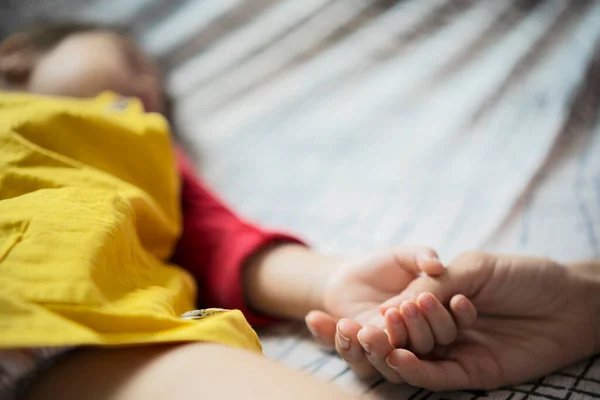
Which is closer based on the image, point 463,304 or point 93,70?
point 463,304

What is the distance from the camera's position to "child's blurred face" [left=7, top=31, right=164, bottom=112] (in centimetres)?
96

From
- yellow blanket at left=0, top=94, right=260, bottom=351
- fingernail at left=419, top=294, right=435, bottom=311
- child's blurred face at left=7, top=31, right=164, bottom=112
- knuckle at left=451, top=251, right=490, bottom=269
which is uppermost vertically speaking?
child's blurred face at left=7, top=31, right=164, bottom=112

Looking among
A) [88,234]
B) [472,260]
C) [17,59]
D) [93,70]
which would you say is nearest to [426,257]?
[472,260]

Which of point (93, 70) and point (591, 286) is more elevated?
point (93, 70)

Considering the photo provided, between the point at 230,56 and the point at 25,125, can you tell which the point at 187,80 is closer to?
the point at 230,56

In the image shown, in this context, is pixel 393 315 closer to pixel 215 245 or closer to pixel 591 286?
pixel 591 286

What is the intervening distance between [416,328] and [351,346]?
61 millimetres

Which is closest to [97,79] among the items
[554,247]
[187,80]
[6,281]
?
[187,80]

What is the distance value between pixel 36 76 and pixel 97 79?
0.12 metres

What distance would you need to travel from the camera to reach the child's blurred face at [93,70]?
96cm

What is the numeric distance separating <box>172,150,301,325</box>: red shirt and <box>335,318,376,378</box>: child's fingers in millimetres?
193

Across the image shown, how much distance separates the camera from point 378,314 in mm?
552

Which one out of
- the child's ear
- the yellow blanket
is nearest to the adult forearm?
the yellow blanket

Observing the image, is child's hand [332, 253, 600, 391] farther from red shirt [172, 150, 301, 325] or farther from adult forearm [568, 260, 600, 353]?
red shirt [172, 150, 301, 325]
